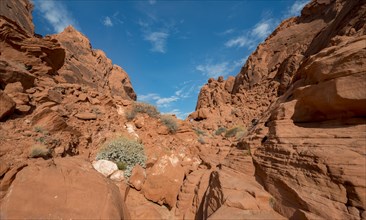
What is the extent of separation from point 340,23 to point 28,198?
1436 centimetres

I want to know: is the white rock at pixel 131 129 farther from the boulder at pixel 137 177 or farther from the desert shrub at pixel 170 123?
the boulder at pixel 137 177

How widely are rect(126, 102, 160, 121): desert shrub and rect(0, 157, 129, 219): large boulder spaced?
5400 millimetres

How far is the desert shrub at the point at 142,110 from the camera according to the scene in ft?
33.0

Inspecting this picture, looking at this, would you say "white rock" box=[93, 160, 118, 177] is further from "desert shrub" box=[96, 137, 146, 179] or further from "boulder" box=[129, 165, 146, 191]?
"boulder" box=[129, 165, 146, 191]

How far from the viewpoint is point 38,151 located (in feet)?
14.8

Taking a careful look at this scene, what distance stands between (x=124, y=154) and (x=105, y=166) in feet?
2.76

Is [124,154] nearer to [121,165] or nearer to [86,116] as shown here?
[121,165]

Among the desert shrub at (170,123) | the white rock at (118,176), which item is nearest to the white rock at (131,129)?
the desert shrub at (170,123)

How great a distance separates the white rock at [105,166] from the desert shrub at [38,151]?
5.93 feet

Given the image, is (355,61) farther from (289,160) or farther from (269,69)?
(269,69)

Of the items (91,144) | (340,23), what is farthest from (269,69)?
(91,144)

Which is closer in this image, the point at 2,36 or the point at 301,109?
the point at 301,109

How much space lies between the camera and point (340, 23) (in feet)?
31.5

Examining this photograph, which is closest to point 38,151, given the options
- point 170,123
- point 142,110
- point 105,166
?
point 105,166
